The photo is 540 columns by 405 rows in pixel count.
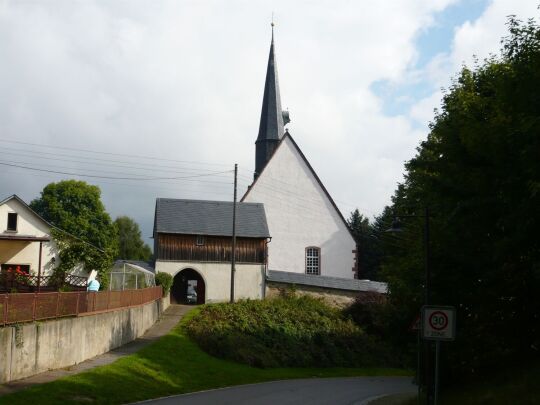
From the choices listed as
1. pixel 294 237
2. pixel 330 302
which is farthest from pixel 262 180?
pixel 330 302

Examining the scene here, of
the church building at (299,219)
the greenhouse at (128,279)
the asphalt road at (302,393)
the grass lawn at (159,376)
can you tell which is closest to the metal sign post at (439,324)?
the asphalt road at (302,393)

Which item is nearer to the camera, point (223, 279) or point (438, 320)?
point (438, 320)

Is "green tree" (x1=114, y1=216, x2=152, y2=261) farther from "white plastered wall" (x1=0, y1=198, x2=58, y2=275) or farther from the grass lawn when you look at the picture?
the grass lawn

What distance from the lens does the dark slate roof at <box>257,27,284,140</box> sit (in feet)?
206

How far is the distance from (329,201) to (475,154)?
3834 centimetres

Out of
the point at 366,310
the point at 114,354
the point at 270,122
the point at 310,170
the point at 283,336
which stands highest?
the point at 270,122

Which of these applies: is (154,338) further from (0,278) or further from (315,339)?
(315,339)

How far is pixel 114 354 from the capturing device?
2391 centimetres

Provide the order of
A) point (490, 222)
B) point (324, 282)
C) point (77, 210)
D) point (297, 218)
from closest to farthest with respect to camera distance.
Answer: point (490, 222) → point (324, 282) → point (297, 218) → point (77, 210)

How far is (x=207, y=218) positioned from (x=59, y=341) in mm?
29298

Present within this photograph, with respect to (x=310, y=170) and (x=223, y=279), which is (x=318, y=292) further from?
(x=310, y=170)

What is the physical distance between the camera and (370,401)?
72.6ft

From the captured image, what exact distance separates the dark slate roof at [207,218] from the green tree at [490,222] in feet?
85.1

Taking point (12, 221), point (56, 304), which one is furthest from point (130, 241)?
point (56, 304)
